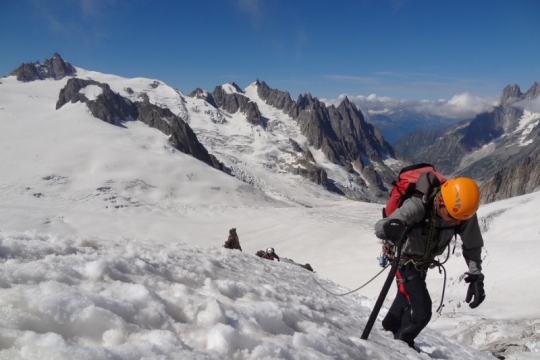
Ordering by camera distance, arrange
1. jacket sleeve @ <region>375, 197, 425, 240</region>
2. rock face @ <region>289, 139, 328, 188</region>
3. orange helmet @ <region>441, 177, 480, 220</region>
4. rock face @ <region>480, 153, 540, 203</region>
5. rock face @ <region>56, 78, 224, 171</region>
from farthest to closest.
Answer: rock face @ <region>289, 139, 328, 188</region> → rock face @ <region>56, 78, 224, 171</region> → rock face @ <region>480, 153, 540, 203</region> → jacket sleeve @ <region>375, 197, 425, 240</region> → orange helmet @ <region>441, 177, 480, 220</region>

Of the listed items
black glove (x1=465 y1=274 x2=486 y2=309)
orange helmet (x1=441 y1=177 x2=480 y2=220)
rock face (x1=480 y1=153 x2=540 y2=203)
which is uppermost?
rock face (x1=480 y1=153 x2=540 y2=203)

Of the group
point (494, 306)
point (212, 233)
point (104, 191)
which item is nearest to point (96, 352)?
Result: point (494, 306)

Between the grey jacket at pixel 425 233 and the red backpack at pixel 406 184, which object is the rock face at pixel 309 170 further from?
the grey jacket at pixel 425 233

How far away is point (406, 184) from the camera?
5762 mm

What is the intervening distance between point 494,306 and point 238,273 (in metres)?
9.58

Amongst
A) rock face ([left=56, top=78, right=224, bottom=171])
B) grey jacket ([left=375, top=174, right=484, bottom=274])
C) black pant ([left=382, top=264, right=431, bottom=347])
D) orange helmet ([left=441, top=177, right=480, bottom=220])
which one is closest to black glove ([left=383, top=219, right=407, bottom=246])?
grey jacket ([left=375, top=174, right=484, bottom=274])

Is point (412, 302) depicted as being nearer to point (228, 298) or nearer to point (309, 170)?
point (228, 298)

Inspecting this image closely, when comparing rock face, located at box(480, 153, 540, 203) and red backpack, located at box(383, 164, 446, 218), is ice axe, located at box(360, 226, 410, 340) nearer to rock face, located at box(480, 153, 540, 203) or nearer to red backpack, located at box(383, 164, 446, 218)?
red backpack, located at box(383, 164, 446, 218)

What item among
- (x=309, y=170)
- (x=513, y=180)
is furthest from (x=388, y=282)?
(x=309, y=170)

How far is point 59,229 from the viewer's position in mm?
54000

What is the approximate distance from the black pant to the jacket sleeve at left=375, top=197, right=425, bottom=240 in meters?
1.06

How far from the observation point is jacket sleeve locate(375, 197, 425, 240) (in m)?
5.37

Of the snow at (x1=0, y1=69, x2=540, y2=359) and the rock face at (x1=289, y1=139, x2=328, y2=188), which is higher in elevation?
the rock face at (x1=289, y1=139, x2=328, y2=188)

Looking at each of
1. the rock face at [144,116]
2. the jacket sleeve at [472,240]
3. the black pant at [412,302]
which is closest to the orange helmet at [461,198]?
the jacket sleeve at [472,240]
